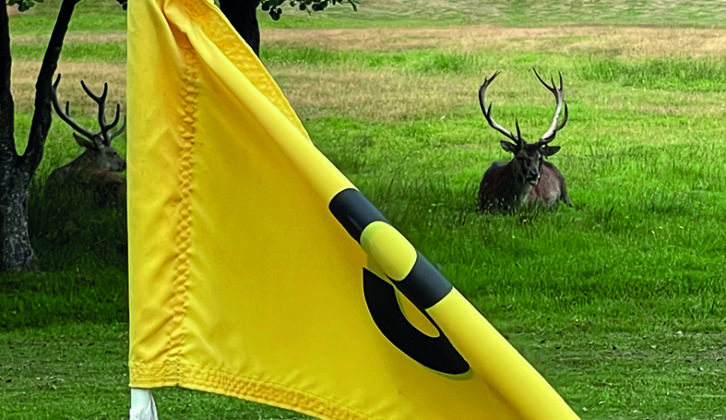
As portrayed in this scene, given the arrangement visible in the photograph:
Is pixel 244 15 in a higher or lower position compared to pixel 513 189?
higher

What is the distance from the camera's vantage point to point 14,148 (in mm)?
11430

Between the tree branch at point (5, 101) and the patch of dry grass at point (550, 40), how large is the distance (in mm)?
3997

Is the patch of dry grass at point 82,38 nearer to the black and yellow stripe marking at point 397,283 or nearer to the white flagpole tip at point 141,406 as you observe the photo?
the white flagpole tip at point 141,406

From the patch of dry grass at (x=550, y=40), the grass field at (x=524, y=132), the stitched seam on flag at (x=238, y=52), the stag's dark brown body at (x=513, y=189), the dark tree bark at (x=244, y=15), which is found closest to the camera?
the stitched seam on flag at (x=238, y=52)

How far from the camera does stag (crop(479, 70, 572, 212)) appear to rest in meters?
12.8

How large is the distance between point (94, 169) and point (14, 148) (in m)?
2.19

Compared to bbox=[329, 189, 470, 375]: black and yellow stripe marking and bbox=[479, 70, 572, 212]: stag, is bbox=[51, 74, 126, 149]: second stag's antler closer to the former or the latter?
bbox=[479, 70, 572, 212]: stag

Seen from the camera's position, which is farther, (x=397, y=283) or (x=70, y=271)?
(x=70, y=271)

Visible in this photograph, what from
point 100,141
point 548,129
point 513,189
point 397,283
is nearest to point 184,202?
point 397,283

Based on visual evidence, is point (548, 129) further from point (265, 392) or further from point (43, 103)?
point (265, 392)

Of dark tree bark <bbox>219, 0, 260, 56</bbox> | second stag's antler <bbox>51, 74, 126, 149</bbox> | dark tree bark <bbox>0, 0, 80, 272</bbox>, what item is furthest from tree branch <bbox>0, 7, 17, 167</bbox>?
second stag's antler <bbox>51, 74, 126, 149</bbox>

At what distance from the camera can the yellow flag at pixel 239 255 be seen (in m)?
1.97

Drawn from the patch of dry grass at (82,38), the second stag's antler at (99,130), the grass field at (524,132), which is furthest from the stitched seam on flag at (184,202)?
the patch of dry grass at (82,38)

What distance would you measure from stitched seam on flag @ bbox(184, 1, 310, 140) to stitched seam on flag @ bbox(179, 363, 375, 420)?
396 millimetres
